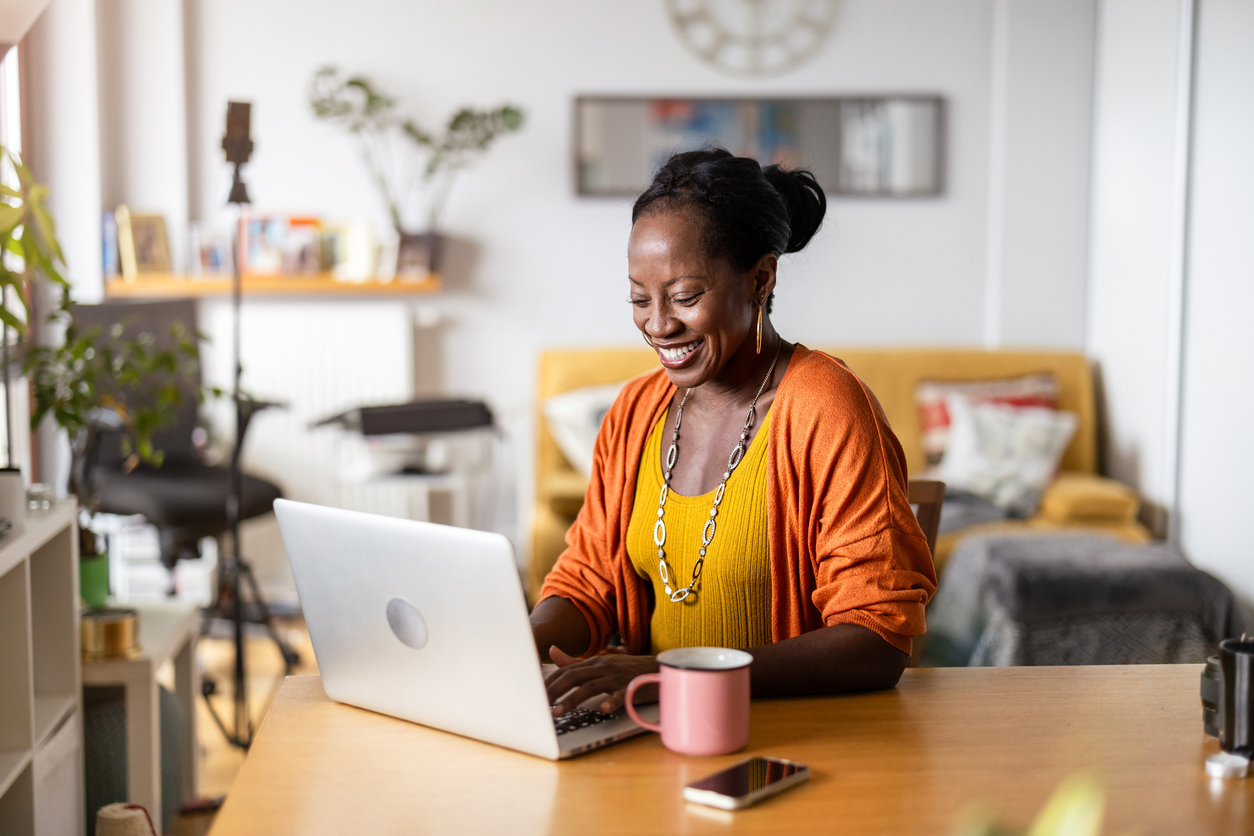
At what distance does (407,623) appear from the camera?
43.7 inches

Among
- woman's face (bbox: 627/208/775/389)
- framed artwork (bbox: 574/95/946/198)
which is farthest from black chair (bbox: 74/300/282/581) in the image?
woman's face (bbox: 627/208/775/389)

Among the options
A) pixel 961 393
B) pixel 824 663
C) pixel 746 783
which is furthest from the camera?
pixel 961 393

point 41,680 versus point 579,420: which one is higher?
point 579,420

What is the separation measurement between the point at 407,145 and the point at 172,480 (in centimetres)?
147

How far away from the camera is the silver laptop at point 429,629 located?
1.02 meters

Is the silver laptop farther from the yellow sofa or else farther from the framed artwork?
the framed artwork

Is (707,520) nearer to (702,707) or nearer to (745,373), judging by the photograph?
(745,373)

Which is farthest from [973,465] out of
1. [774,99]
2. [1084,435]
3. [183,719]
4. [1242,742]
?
[1242,742]

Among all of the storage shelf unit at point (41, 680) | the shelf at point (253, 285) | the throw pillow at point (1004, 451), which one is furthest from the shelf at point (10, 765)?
the throw pillow at point (1004, 451)

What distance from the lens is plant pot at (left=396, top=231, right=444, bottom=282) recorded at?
162 inches

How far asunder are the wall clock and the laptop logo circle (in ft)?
11.3

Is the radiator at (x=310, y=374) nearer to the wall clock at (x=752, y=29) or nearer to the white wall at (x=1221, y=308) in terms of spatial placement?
the wall clock at (x=752, y=29)

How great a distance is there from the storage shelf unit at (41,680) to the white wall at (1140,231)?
10.1 ft

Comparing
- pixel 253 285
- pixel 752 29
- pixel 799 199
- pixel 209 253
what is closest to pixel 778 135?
pixel 752 29
